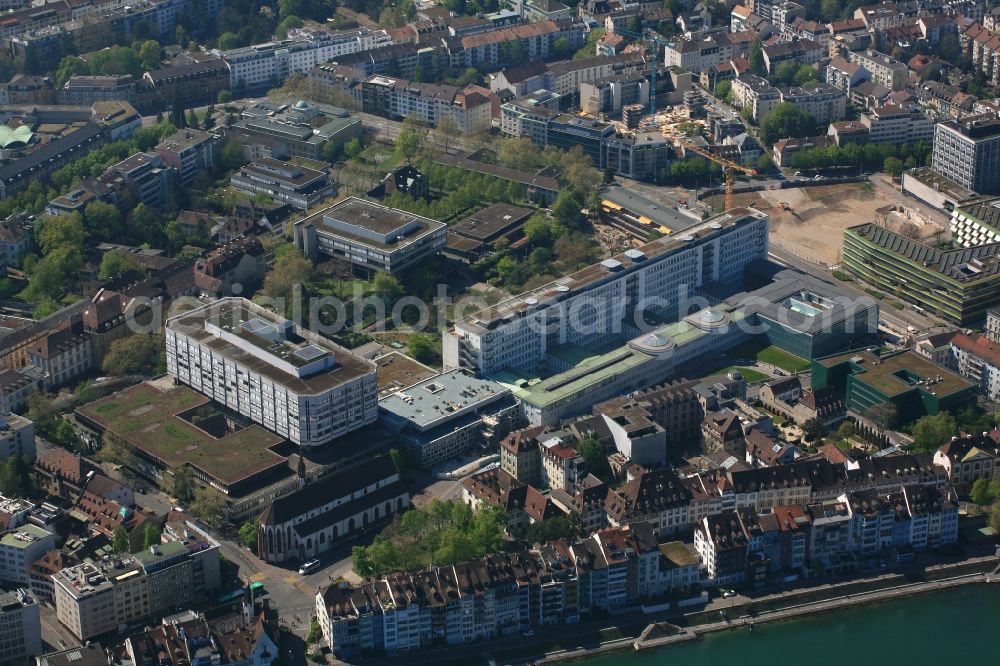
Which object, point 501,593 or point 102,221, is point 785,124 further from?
point 501,593

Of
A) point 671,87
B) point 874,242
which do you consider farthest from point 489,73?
point 874,242

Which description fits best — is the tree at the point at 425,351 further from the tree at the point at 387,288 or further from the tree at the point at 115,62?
the tree at the point at 115,62

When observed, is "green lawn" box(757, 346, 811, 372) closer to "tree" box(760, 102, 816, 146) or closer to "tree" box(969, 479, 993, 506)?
"tree" box(969, 479, 993, 506)

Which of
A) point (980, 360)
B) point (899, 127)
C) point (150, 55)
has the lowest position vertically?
point (980, 360)

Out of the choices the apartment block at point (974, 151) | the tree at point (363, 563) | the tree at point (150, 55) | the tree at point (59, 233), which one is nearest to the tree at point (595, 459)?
the tree at point (363, 563)

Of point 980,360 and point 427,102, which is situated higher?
point 427,102

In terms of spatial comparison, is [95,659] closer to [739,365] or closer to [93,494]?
[93,494]

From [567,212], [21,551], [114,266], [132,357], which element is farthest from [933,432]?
[114,266]

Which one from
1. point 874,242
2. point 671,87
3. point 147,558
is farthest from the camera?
point 671,87

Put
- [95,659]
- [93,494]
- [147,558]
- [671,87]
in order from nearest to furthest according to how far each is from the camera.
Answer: [95,659] < [147,558] < [93,494] < [671,87]
